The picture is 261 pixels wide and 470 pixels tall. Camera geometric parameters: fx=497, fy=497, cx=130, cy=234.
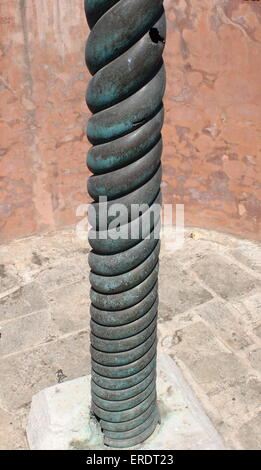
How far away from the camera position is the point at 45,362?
3.50m

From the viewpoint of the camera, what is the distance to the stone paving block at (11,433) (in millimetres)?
2894

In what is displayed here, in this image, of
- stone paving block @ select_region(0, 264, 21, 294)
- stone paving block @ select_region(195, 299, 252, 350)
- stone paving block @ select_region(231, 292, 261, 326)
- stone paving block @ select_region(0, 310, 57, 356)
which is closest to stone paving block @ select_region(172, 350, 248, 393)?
stone paving block @ select_region(195, 299, 252, 350)

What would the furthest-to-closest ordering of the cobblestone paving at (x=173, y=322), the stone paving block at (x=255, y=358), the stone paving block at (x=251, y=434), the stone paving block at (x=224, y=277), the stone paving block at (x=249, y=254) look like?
the stone paving block at (x=249, y=254) < the stone paving block at (x=224, y=277) < the stone paving block at (x=255, y=358) < the cobblestone paving at (x=173, y=322) < the stone paving block at (x=251, y=434)

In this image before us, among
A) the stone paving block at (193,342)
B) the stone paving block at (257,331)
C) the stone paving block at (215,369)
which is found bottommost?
the stone paving block at (215,369)

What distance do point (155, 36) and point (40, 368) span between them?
252 centimetres

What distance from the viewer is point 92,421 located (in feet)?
8.47

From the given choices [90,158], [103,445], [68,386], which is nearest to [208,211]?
[68,386]

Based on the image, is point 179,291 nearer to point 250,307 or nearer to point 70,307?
point 250,307

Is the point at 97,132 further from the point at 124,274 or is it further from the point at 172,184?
the point at 172,184

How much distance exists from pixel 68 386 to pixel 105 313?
94cm

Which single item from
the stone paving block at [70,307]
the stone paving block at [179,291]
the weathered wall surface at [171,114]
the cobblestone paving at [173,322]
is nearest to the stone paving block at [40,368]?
the cobblestone paving at [173,322]

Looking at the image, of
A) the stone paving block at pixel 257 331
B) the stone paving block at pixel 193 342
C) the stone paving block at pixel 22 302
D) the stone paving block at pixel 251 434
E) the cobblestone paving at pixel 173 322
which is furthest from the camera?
the stone paving block at pixel 22 302

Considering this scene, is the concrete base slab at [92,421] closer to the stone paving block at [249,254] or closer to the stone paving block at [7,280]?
the stone paving block at [7,280]

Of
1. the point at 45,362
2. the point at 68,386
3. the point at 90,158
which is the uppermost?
the point at 90,158
